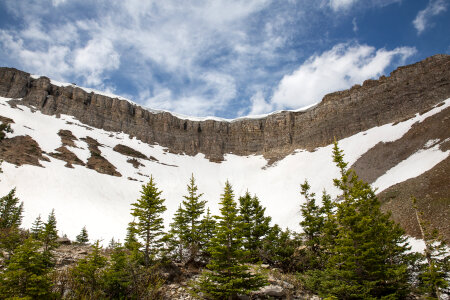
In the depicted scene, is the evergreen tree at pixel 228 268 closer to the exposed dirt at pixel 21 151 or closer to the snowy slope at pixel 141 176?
the snowy slope at pixel 141 176

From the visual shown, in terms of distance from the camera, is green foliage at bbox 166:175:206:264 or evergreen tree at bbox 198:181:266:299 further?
green foliage at bbox 166:175:206:264

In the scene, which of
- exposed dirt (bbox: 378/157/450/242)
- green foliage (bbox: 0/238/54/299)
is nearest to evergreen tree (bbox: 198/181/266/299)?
green foliage (bbox: 0/238/54/299)

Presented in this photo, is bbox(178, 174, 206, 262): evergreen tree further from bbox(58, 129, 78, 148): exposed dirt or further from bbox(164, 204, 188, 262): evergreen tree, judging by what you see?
bbox(58, 129, 78, 148): exposed dirt

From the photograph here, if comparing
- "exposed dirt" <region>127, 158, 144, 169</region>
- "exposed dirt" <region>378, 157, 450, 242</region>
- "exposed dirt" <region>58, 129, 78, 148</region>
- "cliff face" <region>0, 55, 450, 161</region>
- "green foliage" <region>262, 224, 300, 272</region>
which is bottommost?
"green foliage" <region>262, 224, 300, 272</region>

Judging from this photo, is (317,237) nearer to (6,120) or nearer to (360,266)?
(360,266)

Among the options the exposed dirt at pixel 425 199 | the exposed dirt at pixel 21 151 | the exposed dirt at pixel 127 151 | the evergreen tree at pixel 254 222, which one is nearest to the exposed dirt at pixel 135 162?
the exposed dirt at pixel 127 151

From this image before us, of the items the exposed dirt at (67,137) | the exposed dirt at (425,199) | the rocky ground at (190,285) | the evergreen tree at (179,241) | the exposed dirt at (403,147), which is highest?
the exposed dirt at (67,137)

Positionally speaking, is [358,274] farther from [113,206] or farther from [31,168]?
[31,168]

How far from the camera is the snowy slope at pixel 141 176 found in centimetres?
3650

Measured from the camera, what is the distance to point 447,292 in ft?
44.6

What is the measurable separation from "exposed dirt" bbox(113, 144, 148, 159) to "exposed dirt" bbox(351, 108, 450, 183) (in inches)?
2299

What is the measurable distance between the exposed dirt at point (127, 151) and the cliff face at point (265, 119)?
12486 mm

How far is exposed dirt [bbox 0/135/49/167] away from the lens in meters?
45.4

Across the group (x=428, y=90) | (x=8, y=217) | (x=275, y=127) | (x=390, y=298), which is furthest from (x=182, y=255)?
(x=275, y=127)
